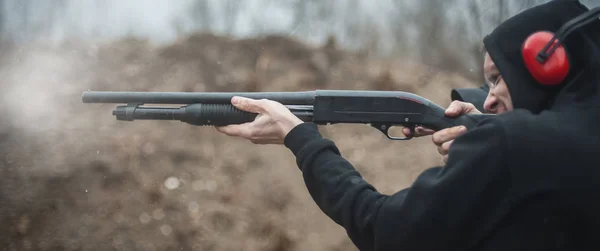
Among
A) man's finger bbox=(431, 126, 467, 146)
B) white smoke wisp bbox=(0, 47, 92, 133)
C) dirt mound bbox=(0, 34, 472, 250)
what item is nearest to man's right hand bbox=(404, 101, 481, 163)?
man's finger bbox=(431, 126, 467, 146)

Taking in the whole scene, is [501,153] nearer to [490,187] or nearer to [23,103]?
[490,187]

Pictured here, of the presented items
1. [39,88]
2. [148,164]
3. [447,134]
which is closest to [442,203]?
[447,134]

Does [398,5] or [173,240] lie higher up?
[398,5]

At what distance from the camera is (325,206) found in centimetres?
150

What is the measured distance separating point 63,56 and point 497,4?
455cm

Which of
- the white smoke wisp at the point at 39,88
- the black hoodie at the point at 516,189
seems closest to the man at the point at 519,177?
the black hoodie at the point at 516,189

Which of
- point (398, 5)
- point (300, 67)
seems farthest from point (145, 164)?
point (398, 5)

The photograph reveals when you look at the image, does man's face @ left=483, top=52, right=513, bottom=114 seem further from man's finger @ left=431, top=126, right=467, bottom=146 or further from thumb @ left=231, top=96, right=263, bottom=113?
thumb @ left=231, top=96, right=263, bottom=113

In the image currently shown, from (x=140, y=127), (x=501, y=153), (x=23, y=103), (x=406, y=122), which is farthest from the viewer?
(x=140, y=127)

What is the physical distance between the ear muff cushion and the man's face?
0.39 ft

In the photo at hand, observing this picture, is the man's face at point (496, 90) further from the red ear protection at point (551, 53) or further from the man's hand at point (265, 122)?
the man's hand at point (265, 122)

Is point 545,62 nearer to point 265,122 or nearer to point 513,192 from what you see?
point 513,192

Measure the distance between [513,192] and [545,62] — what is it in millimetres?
326

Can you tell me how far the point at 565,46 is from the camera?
127cm
